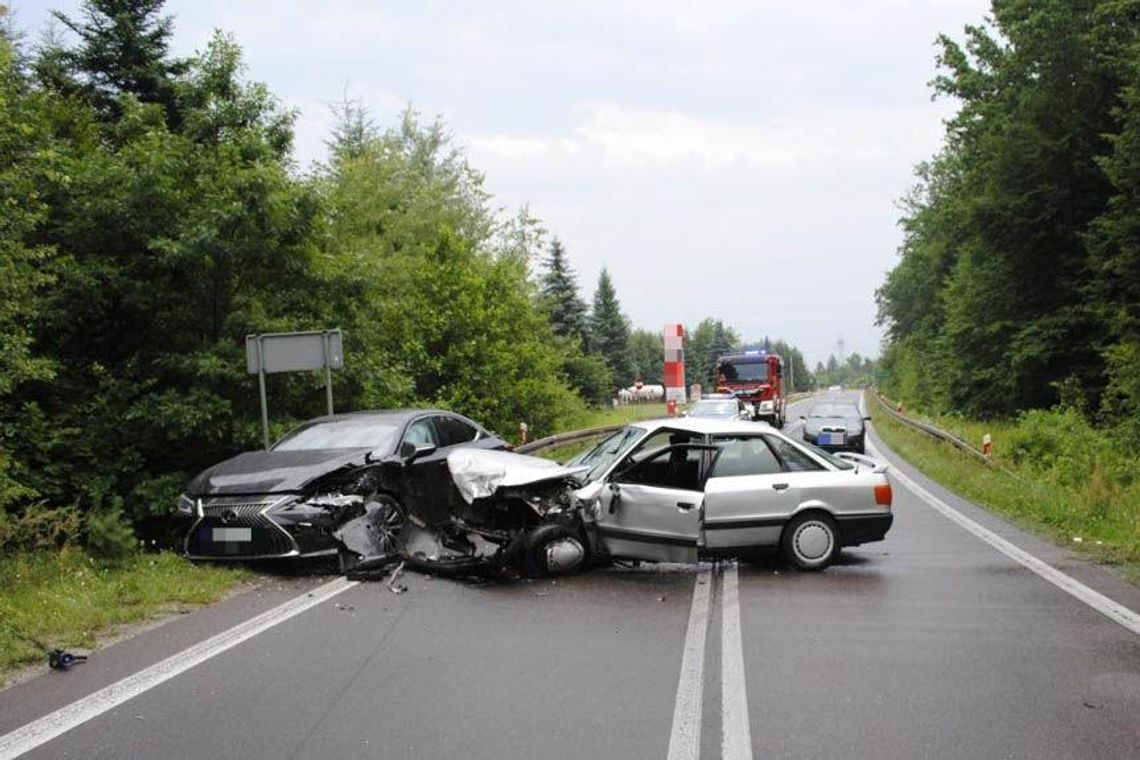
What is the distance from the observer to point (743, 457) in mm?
9000

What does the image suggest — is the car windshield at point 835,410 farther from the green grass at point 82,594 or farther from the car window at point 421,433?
the green grass at point 82,594

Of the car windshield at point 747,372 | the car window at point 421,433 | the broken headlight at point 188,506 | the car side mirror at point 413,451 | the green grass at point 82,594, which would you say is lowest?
the green grass at point 82,594

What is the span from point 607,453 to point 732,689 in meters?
4.64

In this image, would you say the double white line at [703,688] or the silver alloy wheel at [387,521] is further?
the silver alloy wheel at [387,521]

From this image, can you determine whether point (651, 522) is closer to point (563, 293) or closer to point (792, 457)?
point (792, 457)

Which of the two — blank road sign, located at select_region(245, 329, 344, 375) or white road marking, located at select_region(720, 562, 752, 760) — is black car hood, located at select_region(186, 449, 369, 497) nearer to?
blank road sign, located at select_region(245, 329, 344, 375)

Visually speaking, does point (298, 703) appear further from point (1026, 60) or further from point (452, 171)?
point (452, 171)

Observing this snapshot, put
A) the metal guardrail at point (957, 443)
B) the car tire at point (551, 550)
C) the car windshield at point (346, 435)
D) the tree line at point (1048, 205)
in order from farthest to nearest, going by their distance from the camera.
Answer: the tree line at point (1048, 205) < the metal guardrail at point (957, 443) < the car windshield at point (346, 435) < the car tire at point (551, 550)

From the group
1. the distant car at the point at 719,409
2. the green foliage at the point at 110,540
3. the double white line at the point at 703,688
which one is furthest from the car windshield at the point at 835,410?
the green foliage at the point at 110,540

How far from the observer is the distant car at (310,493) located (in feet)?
27.7

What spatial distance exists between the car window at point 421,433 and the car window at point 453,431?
0.58 feet

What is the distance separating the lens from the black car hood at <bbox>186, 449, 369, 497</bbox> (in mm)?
8617

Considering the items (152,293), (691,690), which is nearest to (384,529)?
(691,690)

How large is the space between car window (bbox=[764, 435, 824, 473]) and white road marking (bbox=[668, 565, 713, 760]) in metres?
2.01
